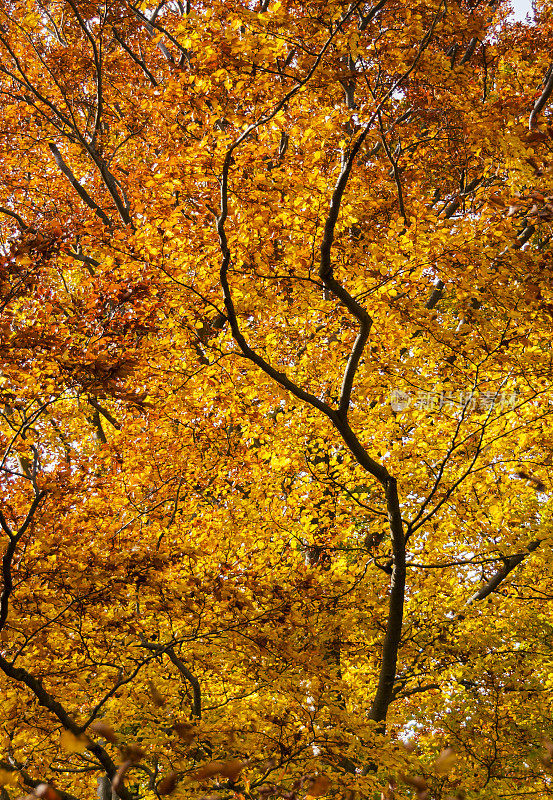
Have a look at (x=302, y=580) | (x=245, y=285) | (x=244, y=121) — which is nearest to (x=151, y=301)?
(x=245, y=285)

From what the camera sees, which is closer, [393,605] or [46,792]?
[46,792]

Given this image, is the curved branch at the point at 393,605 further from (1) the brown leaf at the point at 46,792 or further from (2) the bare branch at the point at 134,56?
(2) the bare branch at the point at 134,56

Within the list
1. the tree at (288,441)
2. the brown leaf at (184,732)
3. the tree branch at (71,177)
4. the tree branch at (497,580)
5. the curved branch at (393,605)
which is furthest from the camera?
the tree branch at (71,177)

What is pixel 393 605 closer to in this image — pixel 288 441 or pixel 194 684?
pixel 194 684

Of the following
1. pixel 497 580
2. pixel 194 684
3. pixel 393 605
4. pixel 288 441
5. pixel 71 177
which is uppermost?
pixel 71 177

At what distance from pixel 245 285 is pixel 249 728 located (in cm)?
389

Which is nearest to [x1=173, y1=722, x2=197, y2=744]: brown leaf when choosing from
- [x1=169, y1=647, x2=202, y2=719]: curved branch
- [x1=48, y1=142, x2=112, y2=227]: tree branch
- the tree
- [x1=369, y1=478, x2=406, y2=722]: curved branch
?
the tree

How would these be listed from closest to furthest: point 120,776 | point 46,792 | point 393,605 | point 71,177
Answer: point 120,776 < point 46,792 < point 393,605 < point 71,177

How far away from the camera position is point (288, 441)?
28.3 ft

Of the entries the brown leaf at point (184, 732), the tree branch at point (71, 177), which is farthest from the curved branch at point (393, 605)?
the tree branch at point (71, 177)

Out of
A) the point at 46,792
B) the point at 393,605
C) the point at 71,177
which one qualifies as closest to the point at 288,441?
the point at 393,605

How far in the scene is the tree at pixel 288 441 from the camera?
16.0ft

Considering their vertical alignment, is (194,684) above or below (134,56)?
below

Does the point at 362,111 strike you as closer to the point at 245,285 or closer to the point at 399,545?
the point at 245,285
